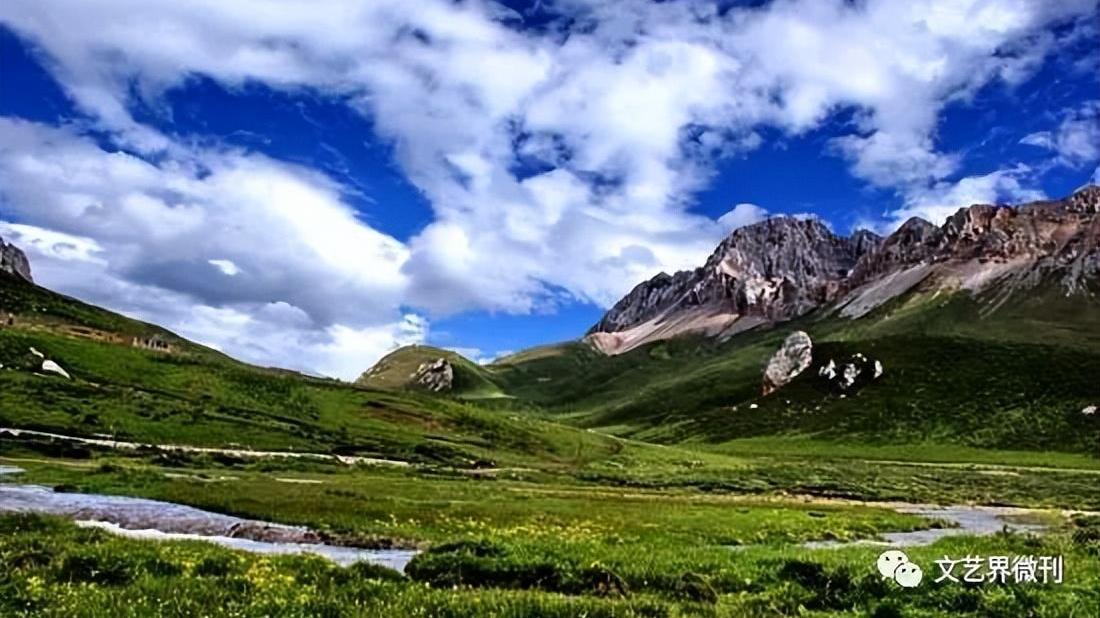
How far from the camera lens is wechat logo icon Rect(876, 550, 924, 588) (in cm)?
2242

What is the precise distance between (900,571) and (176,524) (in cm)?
3693

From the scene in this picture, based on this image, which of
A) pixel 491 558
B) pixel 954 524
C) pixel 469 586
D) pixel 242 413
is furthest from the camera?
pixel 242 413

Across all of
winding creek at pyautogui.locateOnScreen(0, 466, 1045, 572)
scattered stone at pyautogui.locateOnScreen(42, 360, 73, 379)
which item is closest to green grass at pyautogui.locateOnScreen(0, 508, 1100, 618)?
winding creek at pyautogui.locateOnScreen(0, 466, 1045, 572)

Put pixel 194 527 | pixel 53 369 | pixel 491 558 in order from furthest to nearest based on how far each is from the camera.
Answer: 1. pixel 53 369
2. pixel 194 527
3. pixel 491 558

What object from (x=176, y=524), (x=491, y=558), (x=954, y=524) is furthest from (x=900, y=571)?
(x=954, y=524)

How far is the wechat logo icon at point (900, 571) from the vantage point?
73.6 feet

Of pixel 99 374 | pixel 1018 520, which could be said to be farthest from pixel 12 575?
pixel 99 374

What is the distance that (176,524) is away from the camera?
45125 mm

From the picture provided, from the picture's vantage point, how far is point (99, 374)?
150125mm

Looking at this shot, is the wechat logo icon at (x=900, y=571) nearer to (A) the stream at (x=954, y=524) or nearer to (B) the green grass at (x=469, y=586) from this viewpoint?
(B) the green grass at (x=469, y=586)

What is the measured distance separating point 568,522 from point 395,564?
20147 millimetres

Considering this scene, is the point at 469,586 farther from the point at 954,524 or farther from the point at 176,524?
the point at 954,524

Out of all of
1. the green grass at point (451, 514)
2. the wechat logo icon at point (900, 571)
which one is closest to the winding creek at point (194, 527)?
the green grass at point (451, 514)

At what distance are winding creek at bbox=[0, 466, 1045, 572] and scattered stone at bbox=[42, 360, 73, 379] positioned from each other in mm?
95372
